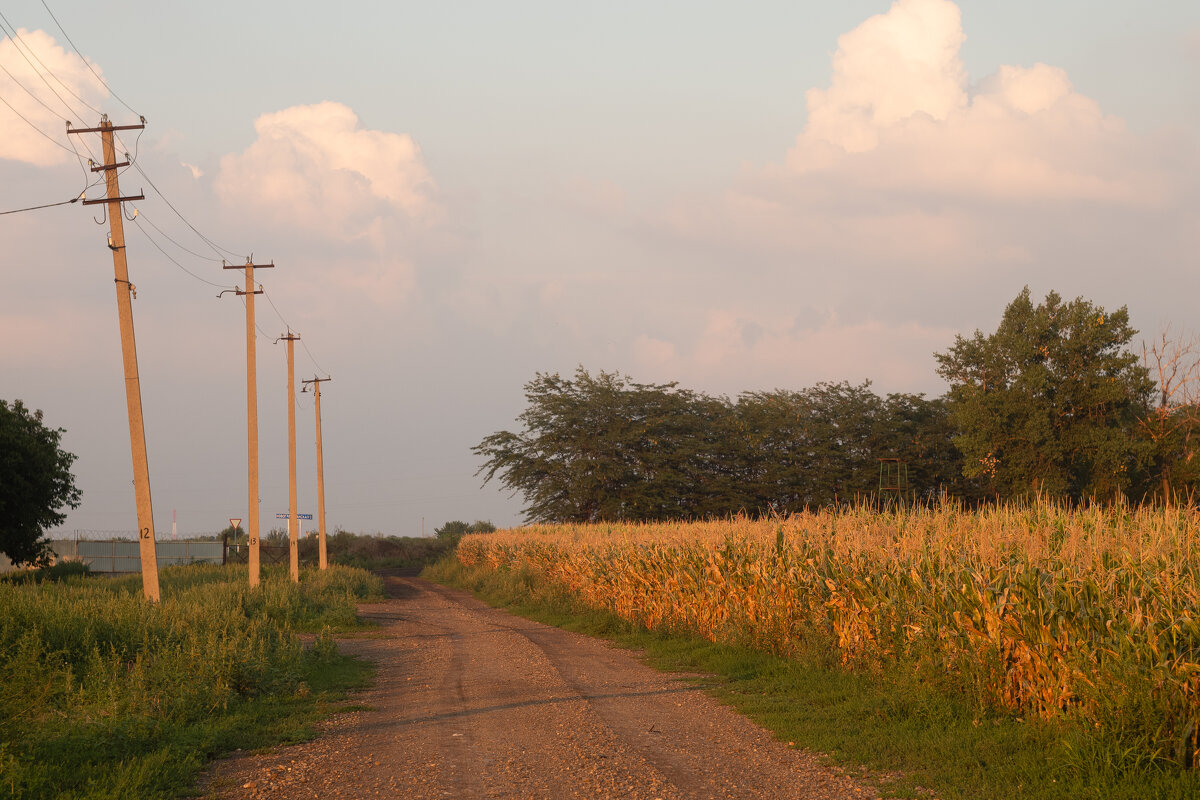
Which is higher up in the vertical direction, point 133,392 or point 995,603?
point 133,392

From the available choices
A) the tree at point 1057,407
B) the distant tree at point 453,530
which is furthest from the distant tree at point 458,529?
the tree at point 1057,407

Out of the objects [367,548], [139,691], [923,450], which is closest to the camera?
[139,691]

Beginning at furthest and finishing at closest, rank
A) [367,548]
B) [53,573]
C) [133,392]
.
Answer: [367,548] → [53,573] → [133,392]

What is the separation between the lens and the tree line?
42344 millimetres

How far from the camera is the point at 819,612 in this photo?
1243 cm

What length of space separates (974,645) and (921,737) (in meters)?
1.14

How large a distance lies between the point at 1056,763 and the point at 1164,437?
4216 centimetres

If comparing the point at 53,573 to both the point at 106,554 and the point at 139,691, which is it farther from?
the point at 139,691

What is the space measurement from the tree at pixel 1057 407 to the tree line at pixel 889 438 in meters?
0.07

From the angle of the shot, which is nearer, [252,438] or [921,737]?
[921,737]

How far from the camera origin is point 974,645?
8992mm

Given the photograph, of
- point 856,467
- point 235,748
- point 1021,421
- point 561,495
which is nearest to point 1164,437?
point 1021,421

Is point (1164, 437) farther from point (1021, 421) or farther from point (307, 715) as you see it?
point (307, 715)

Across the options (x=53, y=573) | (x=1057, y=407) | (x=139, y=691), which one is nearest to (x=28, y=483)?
(x=53, y=573)
